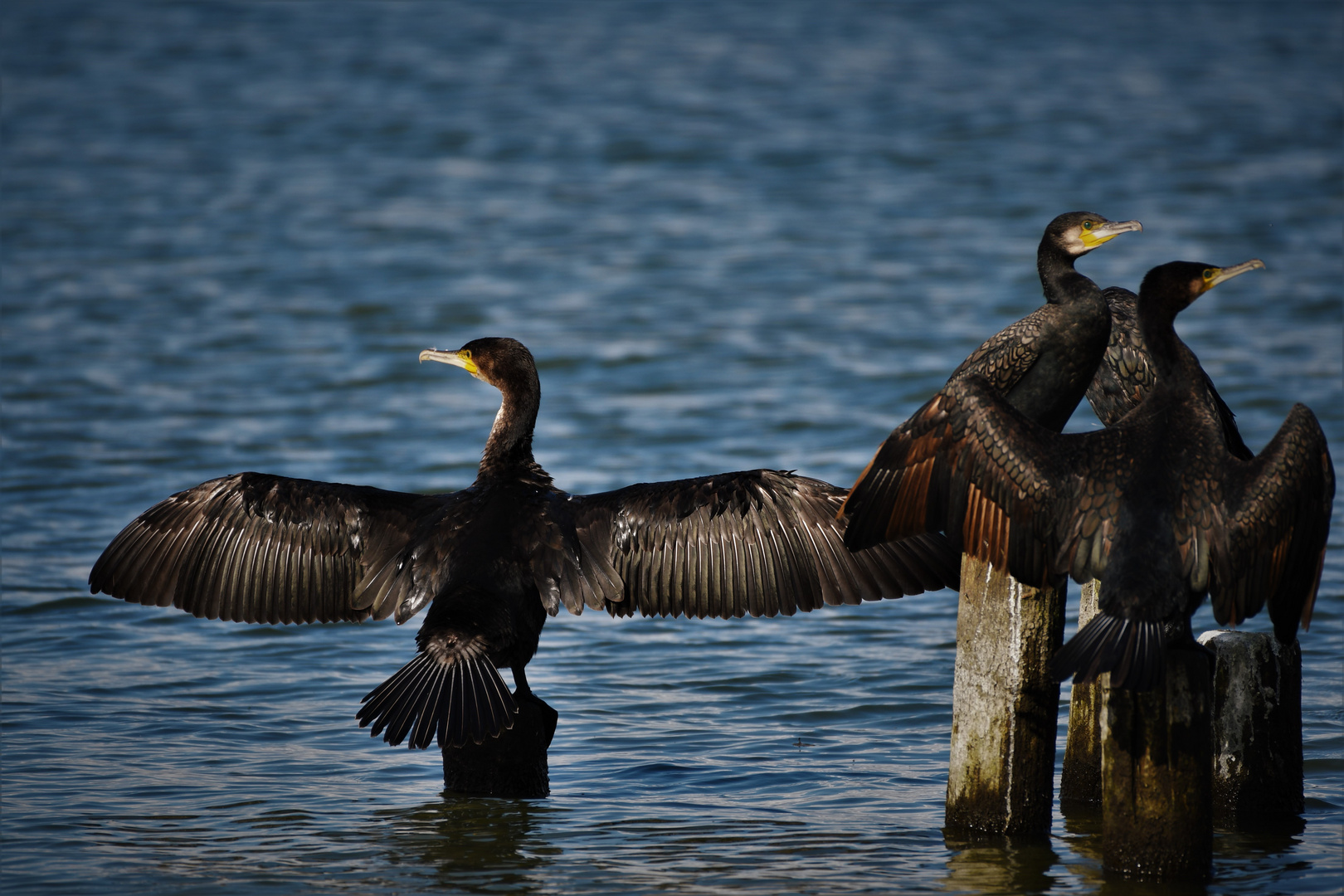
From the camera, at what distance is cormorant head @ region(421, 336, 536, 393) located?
5988 millimetres

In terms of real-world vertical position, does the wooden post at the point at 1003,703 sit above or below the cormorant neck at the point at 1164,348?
below

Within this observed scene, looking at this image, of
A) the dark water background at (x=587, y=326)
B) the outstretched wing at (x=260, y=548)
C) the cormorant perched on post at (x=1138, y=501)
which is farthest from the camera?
the outstretched wing at (x=260, y=548)

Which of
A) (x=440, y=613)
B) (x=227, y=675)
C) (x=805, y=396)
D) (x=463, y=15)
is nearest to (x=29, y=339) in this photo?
(x=805, y=396)

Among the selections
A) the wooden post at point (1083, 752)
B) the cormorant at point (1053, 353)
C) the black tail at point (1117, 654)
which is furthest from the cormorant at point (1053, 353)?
the black tail at point (1117, 654)

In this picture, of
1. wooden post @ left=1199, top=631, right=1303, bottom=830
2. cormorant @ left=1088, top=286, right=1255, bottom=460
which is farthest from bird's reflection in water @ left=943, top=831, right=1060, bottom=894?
cormorant @ left=1088, top=286, right=1255, bottom=460

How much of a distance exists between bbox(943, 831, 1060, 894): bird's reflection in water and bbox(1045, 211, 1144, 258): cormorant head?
81.2 inches

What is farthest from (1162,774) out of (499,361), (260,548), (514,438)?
(260,548)

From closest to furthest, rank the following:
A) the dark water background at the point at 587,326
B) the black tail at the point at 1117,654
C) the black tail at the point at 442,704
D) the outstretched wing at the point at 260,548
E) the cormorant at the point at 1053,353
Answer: the black tail at the point at 1117,654 → the black tail at the point at 442,704 → the cormorant at the point at 1053,353 → the dark water background at the point at 587,326 → the outstretched wing at the point at 260,548

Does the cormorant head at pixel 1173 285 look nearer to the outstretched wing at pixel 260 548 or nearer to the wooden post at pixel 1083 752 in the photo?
the wooden post at pixel 1083 752

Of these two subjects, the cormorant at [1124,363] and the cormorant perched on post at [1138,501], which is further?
the cormorant at [1124,363]

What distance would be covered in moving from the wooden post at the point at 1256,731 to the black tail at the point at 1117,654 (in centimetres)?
123

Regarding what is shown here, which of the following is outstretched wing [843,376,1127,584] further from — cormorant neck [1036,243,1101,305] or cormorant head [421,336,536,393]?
cormorant head [421,336,536,393]

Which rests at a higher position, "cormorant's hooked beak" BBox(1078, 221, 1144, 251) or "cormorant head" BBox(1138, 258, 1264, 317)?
"cormorant's hooked beak" BBox(1078, 221, 1144, 251)

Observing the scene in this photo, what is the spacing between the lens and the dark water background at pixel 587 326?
545 cm
